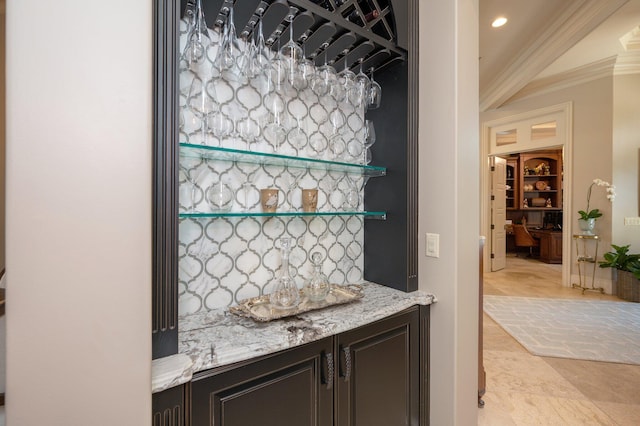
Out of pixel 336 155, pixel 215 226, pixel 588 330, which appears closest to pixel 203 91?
pixel 215 226

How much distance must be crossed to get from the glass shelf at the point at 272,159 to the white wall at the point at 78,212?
38cm

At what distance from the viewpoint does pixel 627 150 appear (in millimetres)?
4754

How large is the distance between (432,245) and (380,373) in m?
0.72

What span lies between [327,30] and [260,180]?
0.81 meters

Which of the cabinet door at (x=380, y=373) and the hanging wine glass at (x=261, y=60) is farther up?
the hanging wine glass at (x=261, y=60)

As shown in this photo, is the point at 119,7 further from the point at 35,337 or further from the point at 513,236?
the point at 513,236

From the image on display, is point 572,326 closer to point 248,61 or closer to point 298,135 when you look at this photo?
point 298,135

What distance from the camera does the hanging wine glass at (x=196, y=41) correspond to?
1.29m

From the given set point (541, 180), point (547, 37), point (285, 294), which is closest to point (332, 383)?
point (285, 294)

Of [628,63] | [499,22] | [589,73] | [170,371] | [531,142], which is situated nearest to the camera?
[170,371]

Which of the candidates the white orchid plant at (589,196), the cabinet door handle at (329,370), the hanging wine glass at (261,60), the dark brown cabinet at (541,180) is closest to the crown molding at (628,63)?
the white orchid plant at (589,196)

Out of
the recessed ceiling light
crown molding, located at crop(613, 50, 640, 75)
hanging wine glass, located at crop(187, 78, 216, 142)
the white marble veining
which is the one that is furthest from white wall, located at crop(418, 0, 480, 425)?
crown molding, located at crop(613, 50, 640, 75)

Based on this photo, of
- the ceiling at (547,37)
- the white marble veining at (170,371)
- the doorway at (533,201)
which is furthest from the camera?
the doorway at (533,201)

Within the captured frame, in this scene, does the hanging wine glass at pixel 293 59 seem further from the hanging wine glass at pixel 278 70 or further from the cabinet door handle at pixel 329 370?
the cabinet door handle at pixel 329 370
